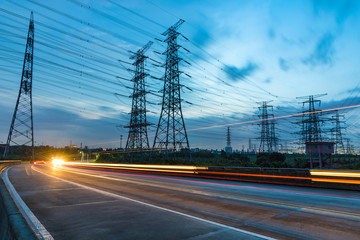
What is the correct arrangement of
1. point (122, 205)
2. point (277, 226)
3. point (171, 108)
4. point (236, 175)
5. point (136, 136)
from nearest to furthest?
point (277, 226)
point (122, 205)
point (236, 175)
point (171, 108)
point (136, 136)

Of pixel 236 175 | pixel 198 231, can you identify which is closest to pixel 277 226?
pixel 198 231

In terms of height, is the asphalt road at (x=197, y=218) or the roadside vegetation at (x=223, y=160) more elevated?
the roadside vegetation at (x=223, y=160)

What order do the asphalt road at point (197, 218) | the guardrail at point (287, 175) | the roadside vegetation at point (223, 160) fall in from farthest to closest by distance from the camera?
the roadside vegetation at point (223, 160) < the guardrail at point (287, 175) < the asphalt road at point (197, 218)

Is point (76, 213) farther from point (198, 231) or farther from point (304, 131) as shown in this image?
point (304, 131)

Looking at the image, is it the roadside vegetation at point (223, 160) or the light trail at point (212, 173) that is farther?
the roadside vegetation at point (223, 160)

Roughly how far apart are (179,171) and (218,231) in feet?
61.7

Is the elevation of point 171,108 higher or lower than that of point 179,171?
higher

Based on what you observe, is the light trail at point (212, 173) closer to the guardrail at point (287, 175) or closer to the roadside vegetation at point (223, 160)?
the guardrail at point (287, 175)

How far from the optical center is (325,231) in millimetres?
5359

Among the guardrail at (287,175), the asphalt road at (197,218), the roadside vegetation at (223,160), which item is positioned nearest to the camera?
the asphalt road at (197,218)

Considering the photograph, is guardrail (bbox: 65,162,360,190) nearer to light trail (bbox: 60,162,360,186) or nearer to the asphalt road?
light trail (bbox: 60,162,360,186)

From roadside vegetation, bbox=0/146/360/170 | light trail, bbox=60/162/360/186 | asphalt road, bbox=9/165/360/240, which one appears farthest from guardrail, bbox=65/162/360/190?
roadside vegetation, bbox=0/146/360/170

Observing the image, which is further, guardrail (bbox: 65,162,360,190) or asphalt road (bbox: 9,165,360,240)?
guardrail (bbox: 65,162,360,190)

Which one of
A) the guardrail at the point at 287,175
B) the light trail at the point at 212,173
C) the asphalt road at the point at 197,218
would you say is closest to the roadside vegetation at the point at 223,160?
the light trail at the point at 212,173
